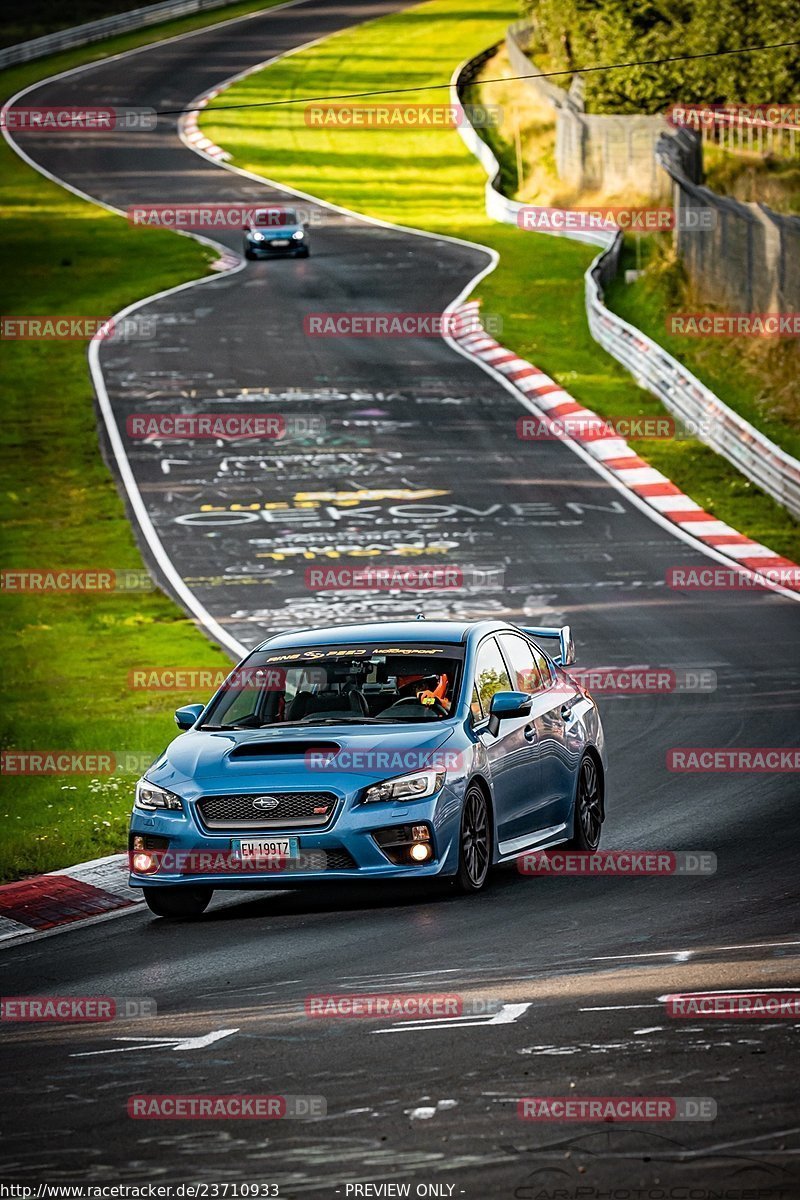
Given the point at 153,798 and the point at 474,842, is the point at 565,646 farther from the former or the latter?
the point at 153,798

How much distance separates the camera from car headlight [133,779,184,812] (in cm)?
1201

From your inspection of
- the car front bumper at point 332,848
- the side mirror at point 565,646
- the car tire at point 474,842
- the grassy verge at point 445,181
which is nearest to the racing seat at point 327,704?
the car tire at point 474,842

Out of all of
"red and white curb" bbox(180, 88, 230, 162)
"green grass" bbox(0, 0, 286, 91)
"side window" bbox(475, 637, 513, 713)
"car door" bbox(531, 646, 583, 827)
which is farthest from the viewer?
"green grass" bbox(0, 0, 286, 91)

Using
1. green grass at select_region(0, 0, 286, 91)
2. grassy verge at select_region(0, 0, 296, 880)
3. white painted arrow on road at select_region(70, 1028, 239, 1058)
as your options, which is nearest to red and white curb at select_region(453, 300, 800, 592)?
grassy verge at select_region(0, 0, 296, 880)

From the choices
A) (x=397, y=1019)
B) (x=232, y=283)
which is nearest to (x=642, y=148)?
(x=232, y=283)

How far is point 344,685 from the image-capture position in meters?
13.0

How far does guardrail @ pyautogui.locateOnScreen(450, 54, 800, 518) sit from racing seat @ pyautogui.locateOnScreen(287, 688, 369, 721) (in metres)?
16.3

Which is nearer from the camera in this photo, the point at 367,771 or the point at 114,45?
the point at 367,771

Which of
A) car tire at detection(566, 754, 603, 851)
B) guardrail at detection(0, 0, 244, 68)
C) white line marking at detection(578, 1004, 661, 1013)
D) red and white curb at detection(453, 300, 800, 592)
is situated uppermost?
white line marking at detection(578, 1004, 661, 1013)

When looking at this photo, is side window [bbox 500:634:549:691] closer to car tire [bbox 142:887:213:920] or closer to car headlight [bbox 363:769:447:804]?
car headlight [bbox 363:769:447:804]

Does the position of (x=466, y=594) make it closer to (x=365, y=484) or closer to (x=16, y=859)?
(x=365, y=484)

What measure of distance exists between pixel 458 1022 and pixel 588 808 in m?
5.25

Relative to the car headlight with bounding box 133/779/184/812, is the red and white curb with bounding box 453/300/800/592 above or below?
below

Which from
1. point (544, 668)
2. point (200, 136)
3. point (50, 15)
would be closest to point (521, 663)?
point (544, 668)
